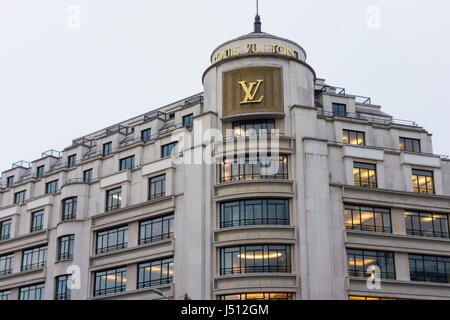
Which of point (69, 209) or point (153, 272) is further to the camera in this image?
point (69, 209)

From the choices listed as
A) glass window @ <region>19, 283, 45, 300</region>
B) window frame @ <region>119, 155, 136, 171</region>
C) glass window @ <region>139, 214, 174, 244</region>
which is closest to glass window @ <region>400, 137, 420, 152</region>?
glass window @ <region>139, 214, 174, 244</region>

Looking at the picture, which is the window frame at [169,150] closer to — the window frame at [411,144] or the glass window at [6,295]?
the window frame at [411,144]

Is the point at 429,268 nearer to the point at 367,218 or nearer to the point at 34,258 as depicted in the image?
the point at 367,218

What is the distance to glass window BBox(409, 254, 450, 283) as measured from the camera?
5625 cm

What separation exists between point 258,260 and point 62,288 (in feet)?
72.3

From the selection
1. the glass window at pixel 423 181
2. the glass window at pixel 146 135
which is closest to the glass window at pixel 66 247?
the glass window at pixel 146 135

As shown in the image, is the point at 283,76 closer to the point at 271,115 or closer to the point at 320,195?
the point at 271,115

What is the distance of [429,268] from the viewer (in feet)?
186

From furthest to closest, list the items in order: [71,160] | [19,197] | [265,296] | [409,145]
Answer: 1. [19,197]
2. [71,160]
3. [409,145]
4. [265,296]

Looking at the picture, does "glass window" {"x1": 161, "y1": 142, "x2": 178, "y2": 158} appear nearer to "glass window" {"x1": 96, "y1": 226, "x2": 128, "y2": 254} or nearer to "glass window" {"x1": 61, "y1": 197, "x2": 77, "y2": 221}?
"glass window" {"x1": 96, "y1": 226, "x2": 128, "y2": 254}

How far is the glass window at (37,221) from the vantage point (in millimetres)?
70188

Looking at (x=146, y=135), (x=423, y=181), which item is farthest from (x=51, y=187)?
(x=423, y=181)

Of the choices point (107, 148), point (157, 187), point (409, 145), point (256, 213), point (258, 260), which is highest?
point (107, 148)

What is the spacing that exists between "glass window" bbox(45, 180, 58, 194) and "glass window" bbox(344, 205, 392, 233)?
32588mm
